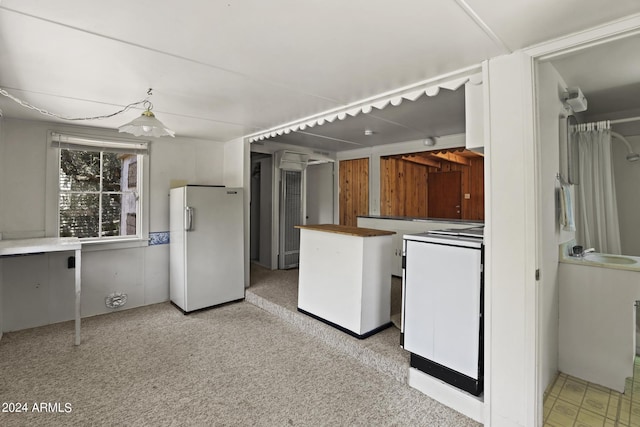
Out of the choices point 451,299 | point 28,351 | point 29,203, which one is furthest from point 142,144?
point 451,299

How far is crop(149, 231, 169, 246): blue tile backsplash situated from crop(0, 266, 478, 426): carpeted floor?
3.41 feet

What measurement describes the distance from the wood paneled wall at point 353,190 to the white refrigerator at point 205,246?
2314 millimetres

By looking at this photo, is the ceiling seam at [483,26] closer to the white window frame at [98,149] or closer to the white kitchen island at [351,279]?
the white kitchen island at [351,279]

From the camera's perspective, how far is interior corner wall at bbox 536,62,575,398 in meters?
1.79

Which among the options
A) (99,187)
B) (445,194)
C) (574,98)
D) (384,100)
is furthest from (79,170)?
(445,194)

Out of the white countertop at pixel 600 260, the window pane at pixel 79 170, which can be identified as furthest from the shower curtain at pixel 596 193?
the window pane at pixel 79 170

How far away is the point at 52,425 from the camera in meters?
1.77

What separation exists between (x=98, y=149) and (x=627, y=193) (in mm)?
5409

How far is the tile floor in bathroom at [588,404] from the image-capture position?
70.1 inches

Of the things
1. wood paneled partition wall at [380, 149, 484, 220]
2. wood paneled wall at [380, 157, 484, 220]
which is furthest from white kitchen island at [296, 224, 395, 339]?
wood paneled partition wall at [380, 149, 484, 220]

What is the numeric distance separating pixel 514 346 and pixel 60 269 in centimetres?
412

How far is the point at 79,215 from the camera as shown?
134 inches

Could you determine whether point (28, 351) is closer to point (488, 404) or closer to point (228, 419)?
point (228, 419)

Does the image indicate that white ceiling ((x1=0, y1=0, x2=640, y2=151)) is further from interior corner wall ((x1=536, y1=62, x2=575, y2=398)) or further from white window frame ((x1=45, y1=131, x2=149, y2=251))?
white window frame ((x1=45, y1=131, x2=149, y2=251))
